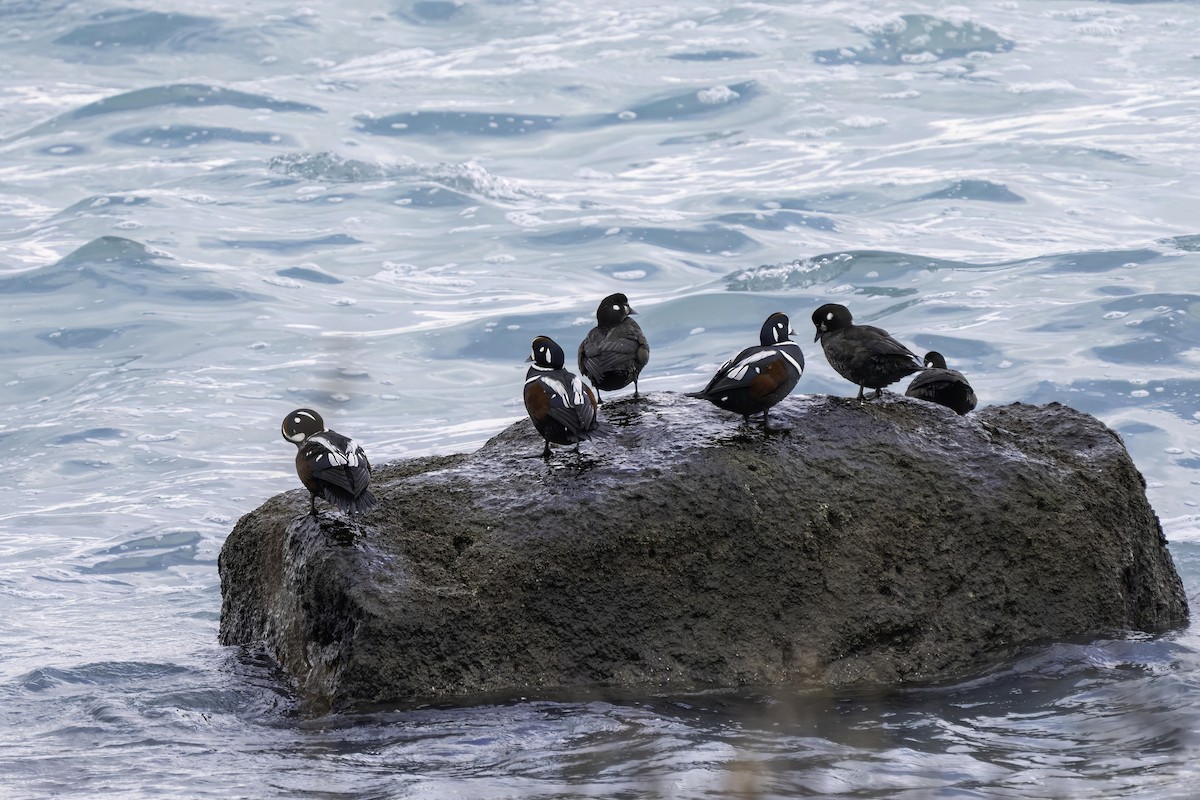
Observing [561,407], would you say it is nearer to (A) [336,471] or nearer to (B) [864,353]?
(A) [336,471]

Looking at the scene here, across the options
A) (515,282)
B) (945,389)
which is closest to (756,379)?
(945,389)

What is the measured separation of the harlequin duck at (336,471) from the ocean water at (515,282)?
90 cm

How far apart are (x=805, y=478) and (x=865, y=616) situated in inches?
25.8

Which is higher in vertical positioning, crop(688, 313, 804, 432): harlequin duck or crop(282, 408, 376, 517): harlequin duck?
crop(688, 313, 804, 432): harlequin duck

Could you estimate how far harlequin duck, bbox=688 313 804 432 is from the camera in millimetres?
6086

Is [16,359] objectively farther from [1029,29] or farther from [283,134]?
[1029,29]

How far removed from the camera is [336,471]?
580cm

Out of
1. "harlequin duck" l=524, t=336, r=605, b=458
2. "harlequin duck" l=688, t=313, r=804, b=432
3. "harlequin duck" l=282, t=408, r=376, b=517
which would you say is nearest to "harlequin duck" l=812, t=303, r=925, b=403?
"harlequin duck" l=688, t=313, r=804, b=432

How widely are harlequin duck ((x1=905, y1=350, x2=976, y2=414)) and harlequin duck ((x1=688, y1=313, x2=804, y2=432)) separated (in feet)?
3.47

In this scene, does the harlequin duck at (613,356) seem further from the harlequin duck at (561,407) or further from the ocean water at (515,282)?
the ocean water at (515,282)

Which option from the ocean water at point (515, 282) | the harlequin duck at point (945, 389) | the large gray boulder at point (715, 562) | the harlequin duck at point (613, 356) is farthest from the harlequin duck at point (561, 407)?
the harlequin duck at point (945, 389)

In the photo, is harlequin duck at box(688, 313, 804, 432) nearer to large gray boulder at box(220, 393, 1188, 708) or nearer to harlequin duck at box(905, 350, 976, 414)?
large gray boulder at box(220, 393, 1188, 708)

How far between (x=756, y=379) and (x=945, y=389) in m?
1.44

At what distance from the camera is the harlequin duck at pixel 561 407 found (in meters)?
5.98
